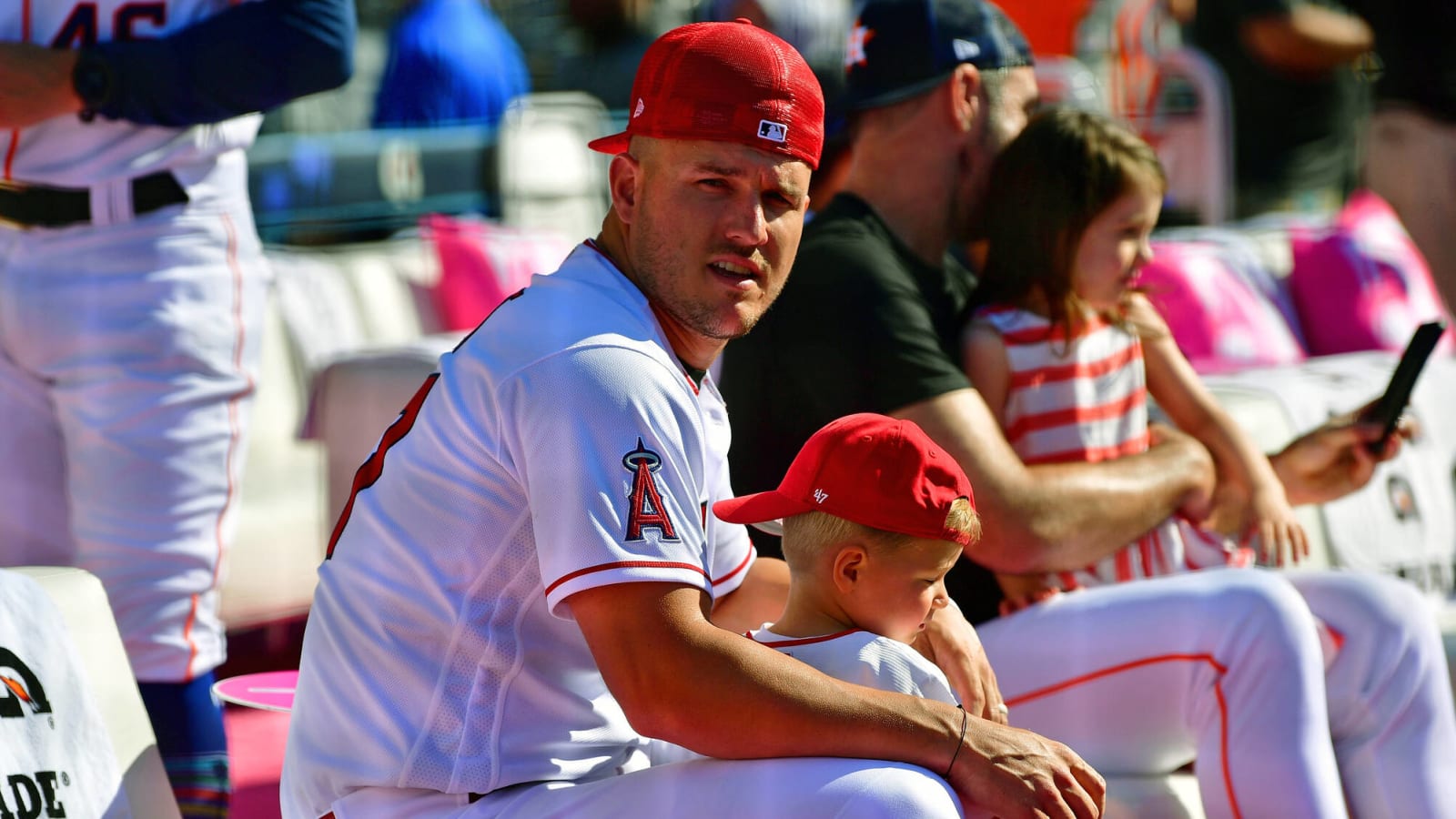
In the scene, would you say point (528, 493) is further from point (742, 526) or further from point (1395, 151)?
point (1395, 151)

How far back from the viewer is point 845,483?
1.61m

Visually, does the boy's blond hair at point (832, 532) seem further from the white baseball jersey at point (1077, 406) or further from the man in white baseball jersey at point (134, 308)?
the man in white baseball jersey at point (134, 308)

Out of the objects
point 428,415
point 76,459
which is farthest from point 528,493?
point 76,459

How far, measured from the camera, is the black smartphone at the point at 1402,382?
251cm

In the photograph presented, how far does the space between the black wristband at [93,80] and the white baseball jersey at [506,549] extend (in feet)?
2.67

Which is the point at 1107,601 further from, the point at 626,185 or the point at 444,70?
the point at 444,70

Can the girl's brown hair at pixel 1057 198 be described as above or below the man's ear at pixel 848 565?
above

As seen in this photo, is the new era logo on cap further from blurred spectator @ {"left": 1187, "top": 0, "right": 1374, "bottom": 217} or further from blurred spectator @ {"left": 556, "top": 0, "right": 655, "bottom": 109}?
blurred spectator @ {"left": 1187, "top": 0, "right": 1374, "bottom": 217}

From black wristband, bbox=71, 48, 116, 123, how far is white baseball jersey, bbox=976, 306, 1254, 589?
1.22 metres

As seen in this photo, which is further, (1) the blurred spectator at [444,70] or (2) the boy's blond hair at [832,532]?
(1) the blurred spectator at [444,70]

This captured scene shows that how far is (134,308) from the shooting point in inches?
85.2

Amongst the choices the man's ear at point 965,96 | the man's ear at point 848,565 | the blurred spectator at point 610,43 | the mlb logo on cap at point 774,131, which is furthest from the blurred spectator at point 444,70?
the man's ear at point 848,565

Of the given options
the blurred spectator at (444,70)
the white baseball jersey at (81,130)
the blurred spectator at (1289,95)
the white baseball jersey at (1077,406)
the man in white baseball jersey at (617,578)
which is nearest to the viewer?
the man in white baseball jersey at (617,578)

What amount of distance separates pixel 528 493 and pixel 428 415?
0.16 m
